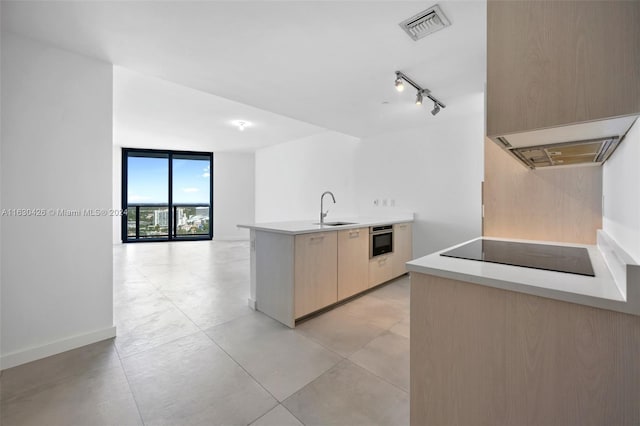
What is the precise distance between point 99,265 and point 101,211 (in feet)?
1.49

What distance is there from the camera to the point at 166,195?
7.82 m

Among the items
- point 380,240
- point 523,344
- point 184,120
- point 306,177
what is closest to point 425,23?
point 523,344

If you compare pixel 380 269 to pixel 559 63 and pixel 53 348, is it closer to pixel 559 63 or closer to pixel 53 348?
pixel 559 63

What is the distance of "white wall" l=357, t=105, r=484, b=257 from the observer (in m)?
3.72

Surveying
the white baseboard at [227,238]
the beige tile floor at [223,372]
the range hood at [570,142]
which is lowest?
the beige tile floor at [223,372]

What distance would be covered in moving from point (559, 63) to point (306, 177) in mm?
5284

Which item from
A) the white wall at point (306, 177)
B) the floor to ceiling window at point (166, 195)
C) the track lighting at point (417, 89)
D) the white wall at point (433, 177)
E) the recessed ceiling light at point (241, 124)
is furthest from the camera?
the floor to ceiling window at point (166, 195)

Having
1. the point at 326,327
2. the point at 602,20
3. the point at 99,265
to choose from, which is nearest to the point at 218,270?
the point at 99,265

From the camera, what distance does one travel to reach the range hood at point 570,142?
985 millimetres

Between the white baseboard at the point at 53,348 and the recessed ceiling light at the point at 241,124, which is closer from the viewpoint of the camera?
the white baseboard at the point at 53,348

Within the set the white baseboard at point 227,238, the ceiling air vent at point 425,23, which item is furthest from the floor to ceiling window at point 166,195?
the ceiling air vent at point 425,23

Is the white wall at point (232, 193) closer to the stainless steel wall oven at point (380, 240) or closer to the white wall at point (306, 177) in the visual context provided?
the white wall at point (306, 177)

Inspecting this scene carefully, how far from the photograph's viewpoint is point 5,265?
1864mm

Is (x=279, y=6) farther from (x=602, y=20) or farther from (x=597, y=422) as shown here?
(x=597, y=422)
